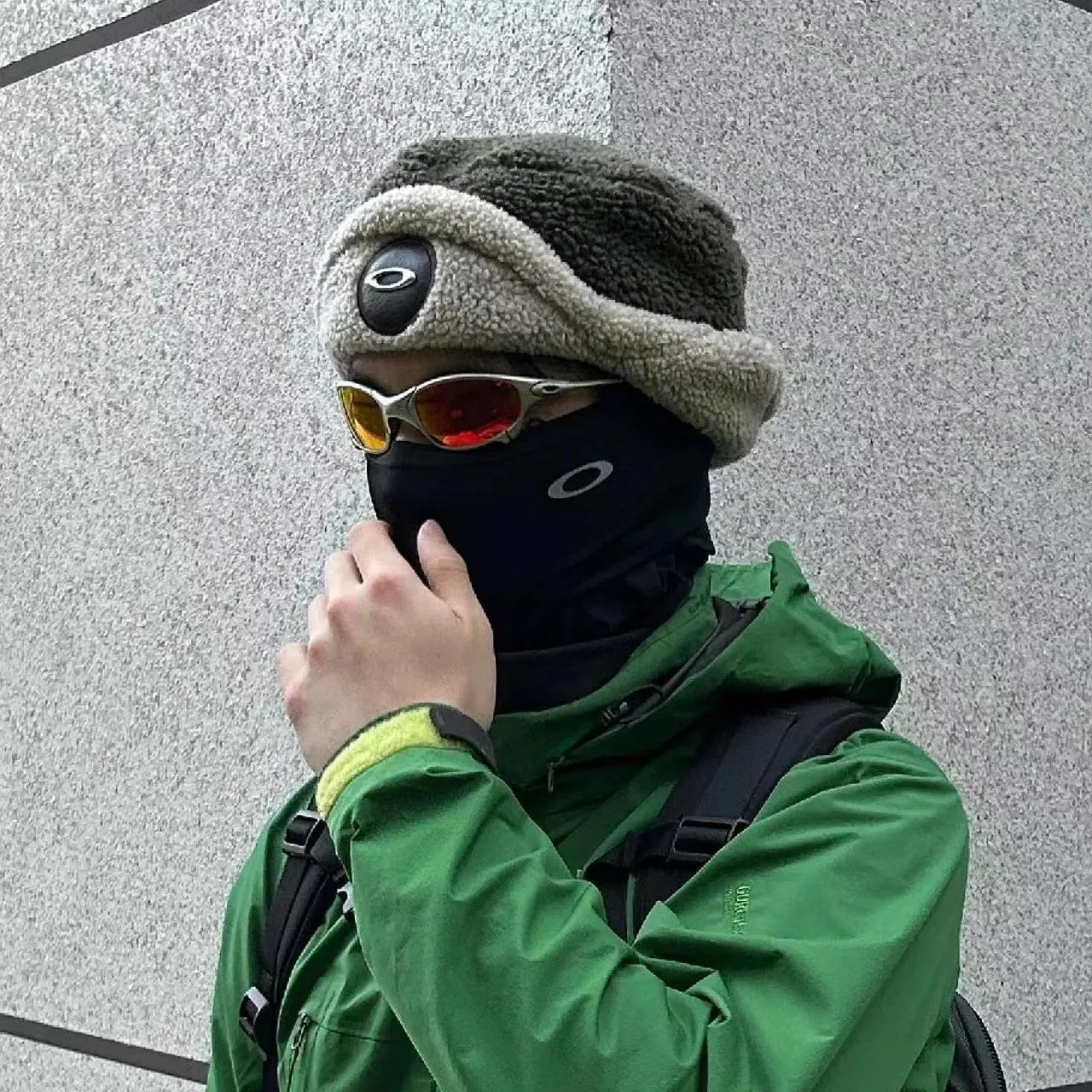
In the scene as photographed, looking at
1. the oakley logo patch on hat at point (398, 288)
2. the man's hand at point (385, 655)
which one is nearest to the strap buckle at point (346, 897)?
the man's hand at point (385, 655)

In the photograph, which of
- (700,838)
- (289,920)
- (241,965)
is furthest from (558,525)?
(241,965)

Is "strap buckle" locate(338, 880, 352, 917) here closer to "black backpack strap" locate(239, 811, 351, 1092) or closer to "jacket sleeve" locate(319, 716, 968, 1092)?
"black backpack strap" locate(239, 811, 351, 1092)

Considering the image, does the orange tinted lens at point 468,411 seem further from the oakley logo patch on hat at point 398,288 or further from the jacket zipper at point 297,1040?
the jacket zipper at point 297,1040

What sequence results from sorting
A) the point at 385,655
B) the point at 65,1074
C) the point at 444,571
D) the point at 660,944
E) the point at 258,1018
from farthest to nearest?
the point at 65,1074 < the point at 258,1018 < the point at 444,571 < the point at 385,655 < the point at 660,944

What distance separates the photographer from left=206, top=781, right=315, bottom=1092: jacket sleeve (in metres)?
1.56

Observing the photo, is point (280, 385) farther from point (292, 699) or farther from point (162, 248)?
point (292, 699)

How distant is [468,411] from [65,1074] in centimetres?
243

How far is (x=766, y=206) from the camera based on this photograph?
236 centimetres

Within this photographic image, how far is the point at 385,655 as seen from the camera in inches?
48.9

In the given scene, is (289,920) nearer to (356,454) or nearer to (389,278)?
(389,278)

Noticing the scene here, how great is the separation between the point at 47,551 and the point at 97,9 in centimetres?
123

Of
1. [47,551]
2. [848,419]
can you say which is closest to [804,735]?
[848,419]

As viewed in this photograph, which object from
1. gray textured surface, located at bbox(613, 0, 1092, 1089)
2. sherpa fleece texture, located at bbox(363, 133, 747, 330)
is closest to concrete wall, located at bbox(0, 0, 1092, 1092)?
gray textured surface, located at bbox(613, 0, 1092, 1089)

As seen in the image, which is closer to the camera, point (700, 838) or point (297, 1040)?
point (700, 838)
